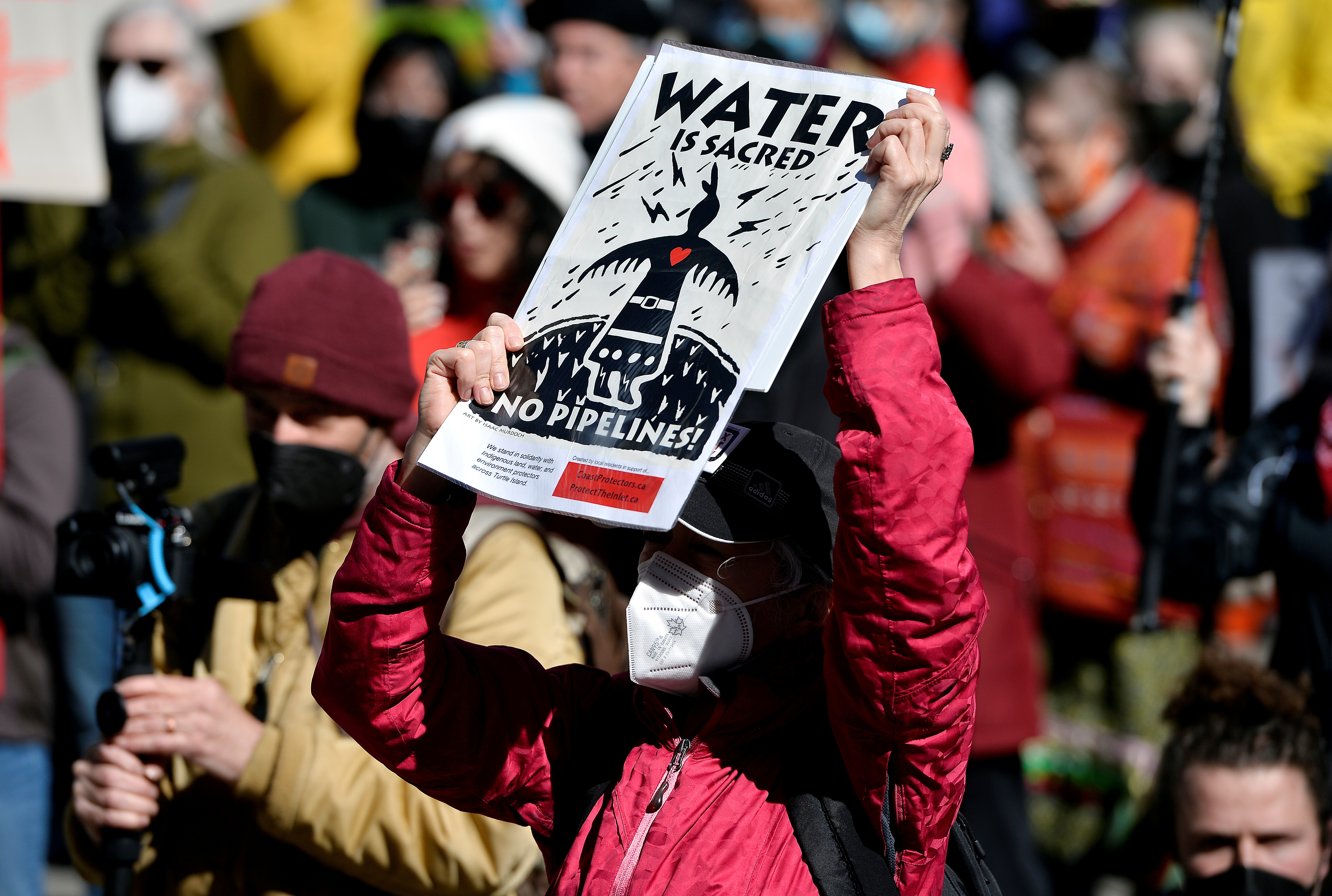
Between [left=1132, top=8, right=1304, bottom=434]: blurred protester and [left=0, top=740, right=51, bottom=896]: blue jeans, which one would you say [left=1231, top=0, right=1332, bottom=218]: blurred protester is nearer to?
[left=1132, top=8, right=1304, bottom=434]: blurred protester

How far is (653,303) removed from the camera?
2.07 m

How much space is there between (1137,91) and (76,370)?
4.35m

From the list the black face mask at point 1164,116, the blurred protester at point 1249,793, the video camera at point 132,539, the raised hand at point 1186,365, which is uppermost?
the black face mask at point 1164,116

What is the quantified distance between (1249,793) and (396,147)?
406 cm

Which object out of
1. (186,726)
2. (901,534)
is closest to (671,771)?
(901,534)

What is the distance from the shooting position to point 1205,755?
312 centimetres

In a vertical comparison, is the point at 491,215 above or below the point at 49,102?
below

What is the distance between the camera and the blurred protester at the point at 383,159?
5.73m

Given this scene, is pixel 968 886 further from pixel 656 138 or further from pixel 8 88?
pixel 8 88

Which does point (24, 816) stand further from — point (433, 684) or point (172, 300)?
point (433, 684)

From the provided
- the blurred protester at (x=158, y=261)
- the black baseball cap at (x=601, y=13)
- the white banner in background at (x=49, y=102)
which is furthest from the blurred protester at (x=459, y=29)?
the white banner in background at (x=49, y=102)

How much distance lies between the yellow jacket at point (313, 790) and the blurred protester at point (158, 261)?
6.64ft

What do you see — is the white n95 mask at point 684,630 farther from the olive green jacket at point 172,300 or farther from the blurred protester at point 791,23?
the blurred protester at point 791,23

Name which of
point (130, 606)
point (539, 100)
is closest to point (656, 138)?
point (130, 606)
